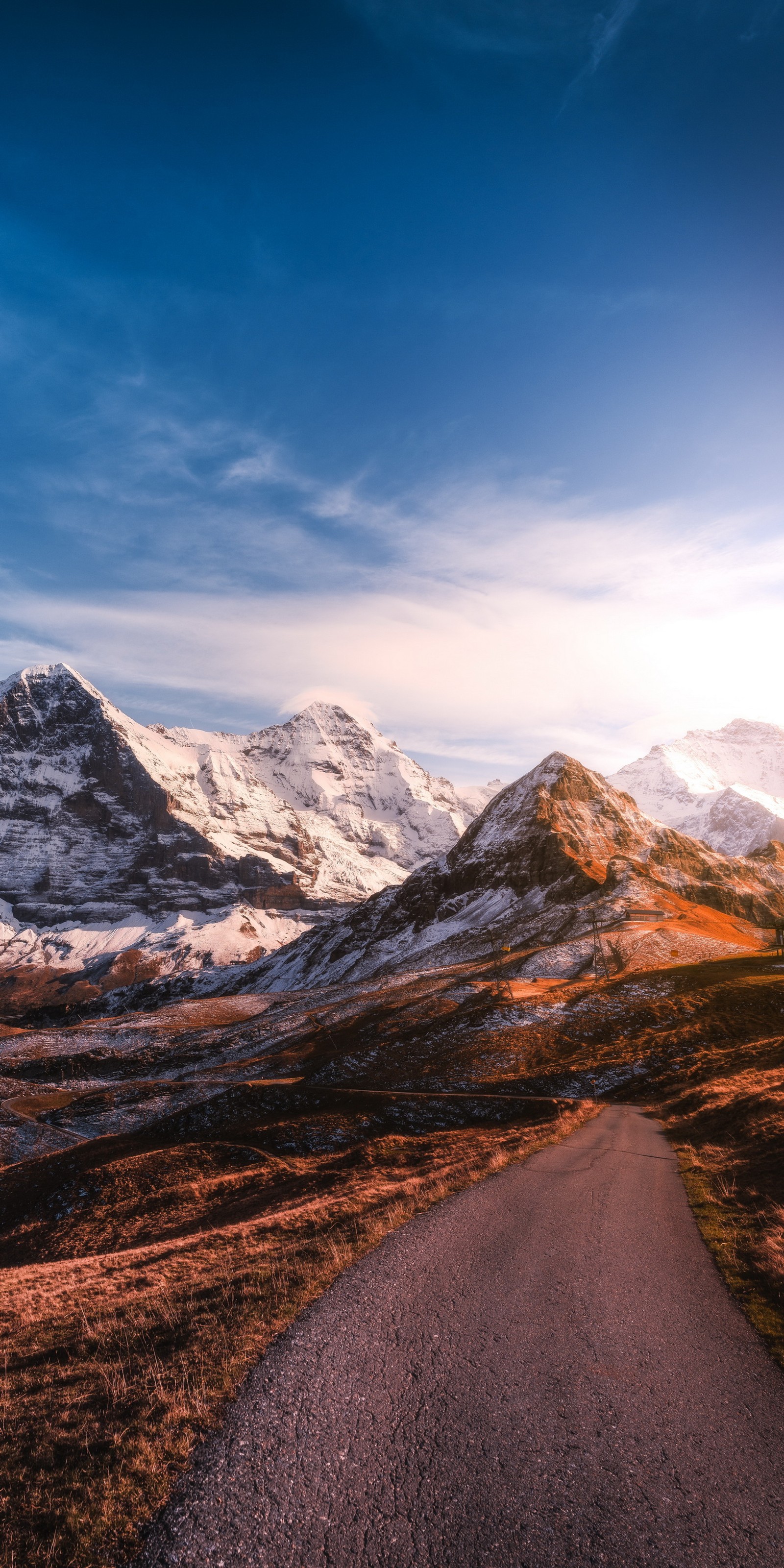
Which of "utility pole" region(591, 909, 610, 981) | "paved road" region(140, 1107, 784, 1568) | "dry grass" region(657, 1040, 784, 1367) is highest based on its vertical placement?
"paved road" region(140, 1107, 784, 1568)

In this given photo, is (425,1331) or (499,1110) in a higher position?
(425,1331)

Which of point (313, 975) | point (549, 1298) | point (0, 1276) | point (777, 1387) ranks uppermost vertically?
point (777, 1387)

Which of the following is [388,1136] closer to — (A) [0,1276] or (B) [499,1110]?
(B) [499,1110]

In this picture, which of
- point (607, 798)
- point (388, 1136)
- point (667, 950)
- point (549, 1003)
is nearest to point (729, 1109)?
point (388, 1136)

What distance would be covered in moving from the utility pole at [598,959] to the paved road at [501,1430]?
204 feet

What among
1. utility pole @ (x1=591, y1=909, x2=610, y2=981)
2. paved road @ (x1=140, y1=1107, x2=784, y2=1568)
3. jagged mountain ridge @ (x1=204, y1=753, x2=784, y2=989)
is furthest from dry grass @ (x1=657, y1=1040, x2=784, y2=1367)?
jagged mountain ridge @ (x1=204, y1=753, x2=784, y2=989)

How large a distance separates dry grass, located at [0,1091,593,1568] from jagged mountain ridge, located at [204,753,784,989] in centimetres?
6551

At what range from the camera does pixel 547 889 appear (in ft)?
464

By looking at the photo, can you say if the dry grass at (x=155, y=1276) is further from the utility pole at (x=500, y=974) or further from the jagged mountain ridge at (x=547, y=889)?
the jagged mountain ridge at (x=547, y=889)

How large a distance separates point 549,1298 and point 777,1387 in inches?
138

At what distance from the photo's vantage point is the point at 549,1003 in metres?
58.4

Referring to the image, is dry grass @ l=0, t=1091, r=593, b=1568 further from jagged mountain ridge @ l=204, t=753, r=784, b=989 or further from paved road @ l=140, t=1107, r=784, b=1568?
jagged mountain ridge @ l=204, t=753, r=784, b=989

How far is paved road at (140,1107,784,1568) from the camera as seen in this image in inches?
233

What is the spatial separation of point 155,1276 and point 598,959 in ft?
240
